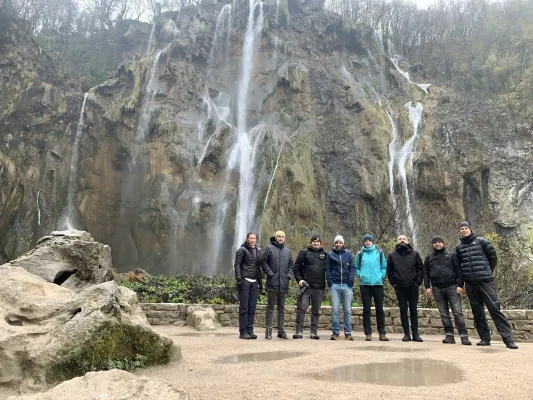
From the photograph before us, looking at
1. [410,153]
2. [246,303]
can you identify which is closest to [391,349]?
[246,303]

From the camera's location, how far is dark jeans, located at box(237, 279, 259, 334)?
23.2 ft

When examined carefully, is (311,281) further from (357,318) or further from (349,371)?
(349,371)

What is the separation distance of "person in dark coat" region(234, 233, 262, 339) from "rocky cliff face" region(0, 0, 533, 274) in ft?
40.5

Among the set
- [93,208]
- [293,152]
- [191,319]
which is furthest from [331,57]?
[191,319]

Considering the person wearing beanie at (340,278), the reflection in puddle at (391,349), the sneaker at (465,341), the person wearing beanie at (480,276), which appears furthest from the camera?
the person wearing beanie at (340,278)

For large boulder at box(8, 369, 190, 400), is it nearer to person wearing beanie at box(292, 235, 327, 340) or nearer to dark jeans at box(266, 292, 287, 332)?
dark jeans at box(266, 292, 287, 332)

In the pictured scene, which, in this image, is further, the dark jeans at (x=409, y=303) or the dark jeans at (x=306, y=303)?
the dark jeans at (x=306, y=303)

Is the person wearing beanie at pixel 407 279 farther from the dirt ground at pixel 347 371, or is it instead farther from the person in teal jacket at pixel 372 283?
the dirt ground at pixel 347 371

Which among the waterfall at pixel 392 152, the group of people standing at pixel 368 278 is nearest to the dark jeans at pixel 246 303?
the group of people standing at pixel 368 278

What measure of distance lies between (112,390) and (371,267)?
5.43 meters

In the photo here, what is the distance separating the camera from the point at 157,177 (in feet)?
76.4

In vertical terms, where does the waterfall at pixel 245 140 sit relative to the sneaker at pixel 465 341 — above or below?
above

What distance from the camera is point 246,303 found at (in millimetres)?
7074

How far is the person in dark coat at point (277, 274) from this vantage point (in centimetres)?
725
